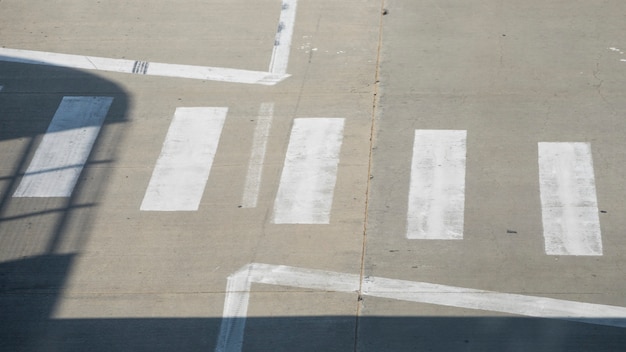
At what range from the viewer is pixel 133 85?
52.6 feet

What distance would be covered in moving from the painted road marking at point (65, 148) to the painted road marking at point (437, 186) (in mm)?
4625

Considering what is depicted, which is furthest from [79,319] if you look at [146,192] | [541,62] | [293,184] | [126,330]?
[541,62]

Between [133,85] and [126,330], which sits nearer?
[126,330]

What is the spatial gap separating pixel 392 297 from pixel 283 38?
6.59 meters

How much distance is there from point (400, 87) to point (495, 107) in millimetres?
1507

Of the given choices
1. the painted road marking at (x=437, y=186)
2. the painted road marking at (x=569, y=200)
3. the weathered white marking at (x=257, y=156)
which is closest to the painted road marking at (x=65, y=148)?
the weathered white marking at (x=257, y=156)

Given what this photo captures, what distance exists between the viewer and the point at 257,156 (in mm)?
14148

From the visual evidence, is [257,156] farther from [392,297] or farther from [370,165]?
[392,297]

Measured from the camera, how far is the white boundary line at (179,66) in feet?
52.4

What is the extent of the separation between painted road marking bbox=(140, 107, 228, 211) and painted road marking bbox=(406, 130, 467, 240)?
2832 mm

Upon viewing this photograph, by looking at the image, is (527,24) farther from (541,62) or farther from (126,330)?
(126,330)

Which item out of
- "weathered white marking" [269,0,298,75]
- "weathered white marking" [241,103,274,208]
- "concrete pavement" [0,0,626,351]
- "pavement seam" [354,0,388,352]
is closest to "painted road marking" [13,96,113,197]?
"concrete pavement" [0,0,626,351]

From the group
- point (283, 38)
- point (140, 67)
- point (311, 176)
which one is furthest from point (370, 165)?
point (140, 67)

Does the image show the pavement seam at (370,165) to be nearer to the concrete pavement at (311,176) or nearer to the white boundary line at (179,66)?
the concrete pavement at (311,176)
